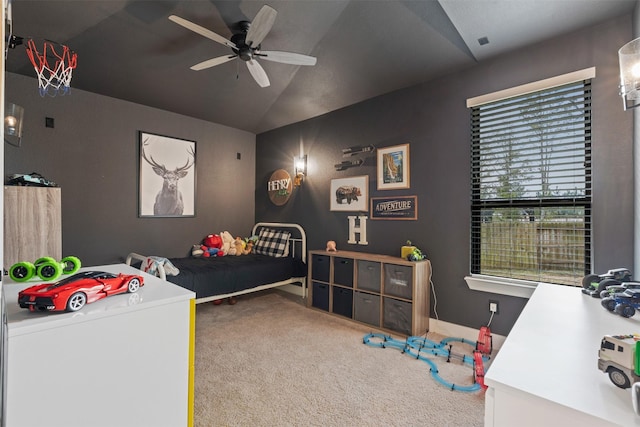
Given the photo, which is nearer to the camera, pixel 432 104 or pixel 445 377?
pixel 445 377

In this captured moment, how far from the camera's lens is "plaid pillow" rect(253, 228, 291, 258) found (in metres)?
4.18

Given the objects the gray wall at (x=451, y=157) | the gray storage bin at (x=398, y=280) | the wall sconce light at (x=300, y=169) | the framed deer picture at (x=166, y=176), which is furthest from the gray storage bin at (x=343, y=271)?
the framed deer picture at (x=166, y=176)

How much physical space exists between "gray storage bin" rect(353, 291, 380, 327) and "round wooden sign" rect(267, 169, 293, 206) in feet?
6.28

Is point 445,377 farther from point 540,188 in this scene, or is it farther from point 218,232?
point 218,232

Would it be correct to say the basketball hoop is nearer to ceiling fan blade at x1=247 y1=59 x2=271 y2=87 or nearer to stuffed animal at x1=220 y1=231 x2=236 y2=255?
ceiling fan blade at x1=247 y1=59 x2=271 y2=87

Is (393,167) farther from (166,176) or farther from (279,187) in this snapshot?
(166,176)

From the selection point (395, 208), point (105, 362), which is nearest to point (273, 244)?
point (395, 208)

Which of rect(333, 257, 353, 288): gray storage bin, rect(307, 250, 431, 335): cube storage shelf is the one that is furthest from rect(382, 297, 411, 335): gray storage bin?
rect(333, 257, 353, 288): gray storage bin

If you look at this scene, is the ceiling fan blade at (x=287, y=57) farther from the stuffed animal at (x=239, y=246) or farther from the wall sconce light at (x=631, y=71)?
the stuffed animal at (x=239, y=246)

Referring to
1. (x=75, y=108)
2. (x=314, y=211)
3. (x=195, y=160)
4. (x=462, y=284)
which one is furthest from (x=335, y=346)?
(x=75, y=108)

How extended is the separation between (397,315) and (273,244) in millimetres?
2052

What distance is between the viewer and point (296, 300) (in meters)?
4.01

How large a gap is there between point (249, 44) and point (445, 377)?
2.88 metres

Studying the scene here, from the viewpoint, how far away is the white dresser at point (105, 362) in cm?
88
